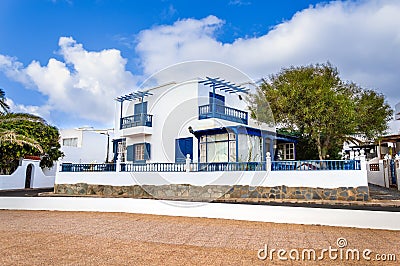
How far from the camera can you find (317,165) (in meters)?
11.3

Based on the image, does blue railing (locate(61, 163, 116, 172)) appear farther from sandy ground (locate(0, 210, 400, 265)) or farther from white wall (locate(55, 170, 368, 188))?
sandy ground (locate(0, 210, 400, 265))

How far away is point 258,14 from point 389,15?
526cm

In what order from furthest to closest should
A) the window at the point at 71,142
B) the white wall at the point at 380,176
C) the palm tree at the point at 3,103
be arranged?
the window at the point at 71,142, the palm tree at the point at 3,103, the white wall at the point at 380,176

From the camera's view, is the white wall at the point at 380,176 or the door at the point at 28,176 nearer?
the white wall at the point at 380,176

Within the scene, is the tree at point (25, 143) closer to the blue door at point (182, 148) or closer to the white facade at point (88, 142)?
the blue door at point (182, 148)

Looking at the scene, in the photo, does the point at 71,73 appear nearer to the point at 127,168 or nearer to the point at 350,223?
the point at 127,168

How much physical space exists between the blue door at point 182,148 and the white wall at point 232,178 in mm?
2099

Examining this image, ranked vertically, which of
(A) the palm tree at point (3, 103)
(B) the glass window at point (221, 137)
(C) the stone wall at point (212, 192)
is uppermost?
(A) the palm tree at point (3, 103)

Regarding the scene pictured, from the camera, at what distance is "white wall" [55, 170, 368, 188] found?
1082cm

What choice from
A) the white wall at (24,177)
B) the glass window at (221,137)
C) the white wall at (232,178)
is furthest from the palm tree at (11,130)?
the glass window at (221,137)

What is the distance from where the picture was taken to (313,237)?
644 centimetres

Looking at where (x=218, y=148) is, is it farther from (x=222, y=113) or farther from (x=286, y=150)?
(x=286, y=150)

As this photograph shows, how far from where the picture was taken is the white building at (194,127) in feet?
47.2

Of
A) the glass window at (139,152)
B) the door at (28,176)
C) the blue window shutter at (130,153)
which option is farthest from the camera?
the door at (28,176)
